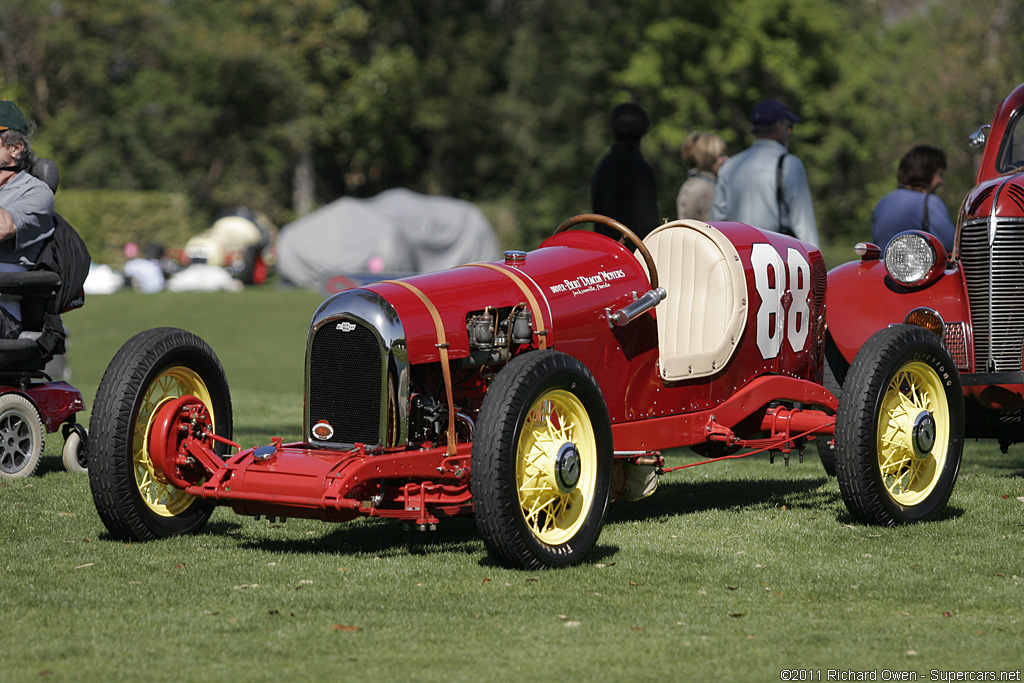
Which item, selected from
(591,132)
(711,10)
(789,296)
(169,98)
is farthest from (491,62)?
(789,296)

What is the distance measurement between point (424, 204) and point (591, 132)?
47.7ft

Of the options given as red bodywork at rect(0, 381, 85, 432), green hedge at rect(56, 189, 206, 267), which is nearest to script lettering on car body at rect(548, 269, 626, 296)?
red bodywork at rect(0, 381, 85, 432)

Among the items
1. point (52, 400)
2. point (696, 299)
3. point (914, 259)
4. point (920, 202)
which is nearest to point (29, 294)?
point (52, 400)

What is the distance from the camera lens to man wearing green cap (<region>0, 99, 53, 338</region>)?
7180 mm

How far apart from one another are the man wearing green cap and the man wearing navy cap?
4374 mm

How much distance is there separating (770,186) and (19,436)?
4930 mm

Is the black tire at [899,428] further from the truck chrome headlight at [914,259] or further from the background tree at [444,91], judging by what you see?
the background tree at [444,91]

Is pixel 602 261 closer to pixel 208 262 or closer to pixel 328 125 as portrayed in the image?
pixel 208 262

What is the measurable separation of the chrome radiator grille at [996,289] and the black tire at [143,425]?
4077mm

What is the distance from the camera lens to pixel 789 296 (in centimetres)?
697

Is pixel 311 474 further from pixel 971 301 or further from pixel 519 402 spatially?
pixel 971 301

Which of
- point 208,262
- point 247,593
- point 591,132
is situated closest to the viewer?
point 247,593

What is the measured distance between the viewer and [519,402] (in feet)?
16.7

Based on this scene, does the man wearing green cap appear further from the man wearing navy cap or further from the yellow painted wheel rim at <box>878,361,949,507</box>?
the yellow painted wheel rim at <box>878,361,949,507</box>
